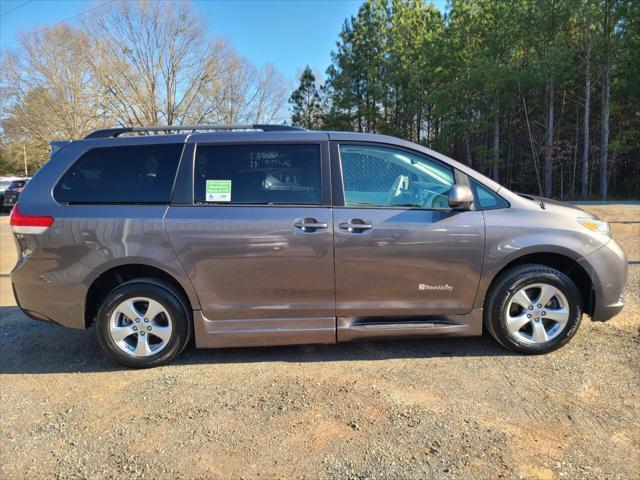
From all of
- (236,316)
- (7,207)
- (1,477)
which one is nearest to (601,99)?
(236,316)

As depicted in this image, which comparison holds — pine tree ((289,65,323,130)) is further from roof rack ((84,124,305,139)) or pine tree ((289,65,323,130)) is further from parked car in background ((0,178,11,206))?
roof rack ((84,124,305,139))

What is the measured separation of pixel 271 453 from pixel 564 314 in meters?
2.65

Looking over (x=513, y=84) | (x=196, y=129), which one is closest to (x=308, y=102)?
(x=513, y=84)

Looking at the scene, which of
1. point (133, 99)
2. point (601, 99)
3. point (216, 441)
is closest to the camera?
point (216, 441)

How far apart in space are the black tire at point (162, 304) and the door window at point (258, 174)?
0.79m

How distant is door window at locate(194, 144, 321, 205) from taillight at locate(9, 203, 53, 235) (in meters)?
1.20

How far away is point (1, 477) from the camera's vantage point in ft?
8.29

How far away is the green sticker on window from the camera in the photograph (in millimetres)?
3717

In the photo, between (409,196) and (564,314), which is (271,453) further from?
(564,314)

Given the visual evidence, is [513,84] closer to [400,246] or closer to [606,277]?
[606,277]

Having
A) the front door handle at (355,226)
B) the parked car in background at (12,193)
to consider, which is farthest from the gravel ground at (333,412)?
the parked car in background at (12,193)

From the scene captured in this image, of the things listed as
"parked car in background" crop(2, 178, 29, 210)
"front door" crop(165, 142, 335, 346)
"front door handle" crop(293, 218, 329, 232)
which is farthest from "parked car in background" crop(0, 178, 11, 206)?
"front door handle" crop(293, 218, 329, 232)

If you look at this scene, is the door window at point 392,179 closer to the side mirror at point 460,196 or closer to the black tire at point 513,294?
the side mirror at point 460,196

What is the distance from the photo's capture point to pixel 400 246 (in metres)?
3.65
